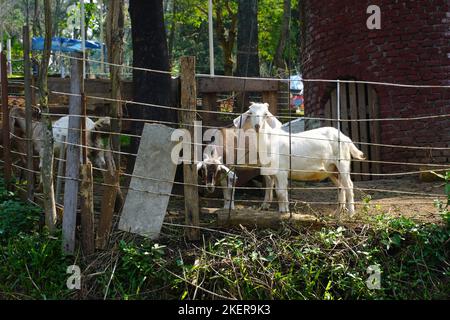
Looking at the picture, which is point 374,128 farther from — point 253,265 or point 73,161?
point 73,161

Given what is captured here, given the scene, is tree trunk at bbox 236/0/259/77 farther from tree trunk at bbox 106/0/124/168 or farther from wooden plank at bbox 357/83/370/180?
tree trunk at bbox 106/0/124/168

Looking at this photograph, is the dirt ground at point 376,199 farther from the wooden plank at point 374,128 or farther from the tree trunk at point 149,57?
the tree trunk at point 149,57

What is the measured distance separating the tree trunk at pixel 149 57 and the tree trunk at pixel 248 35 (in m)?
7.20

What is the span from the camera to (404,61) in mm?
11578

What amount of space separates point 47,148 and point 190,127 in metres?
1.64

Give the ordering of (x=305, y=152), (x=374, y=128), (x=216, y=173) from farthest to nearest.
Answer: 1. (x=374, y=128)
2. (x=216, y=173)
3. (x=305, y=152)

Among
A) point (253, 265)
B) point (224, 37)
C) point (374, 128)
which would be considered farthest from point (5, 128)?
point (224, 37)

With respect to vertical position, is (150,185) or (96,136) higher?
(96,136)

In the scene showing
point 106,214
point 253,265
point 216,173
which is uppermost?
point 216,173

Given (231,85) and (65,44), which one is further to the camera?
(65,44)

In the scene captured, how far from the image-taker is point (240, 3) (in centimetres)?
1739

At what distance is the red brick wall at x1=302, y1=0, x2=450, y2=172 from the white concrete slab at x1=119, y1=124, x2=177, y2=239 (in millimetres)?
5471

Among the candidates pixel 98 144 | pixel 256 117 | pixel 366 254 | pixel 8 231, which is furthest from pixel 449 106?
pixel 8 231

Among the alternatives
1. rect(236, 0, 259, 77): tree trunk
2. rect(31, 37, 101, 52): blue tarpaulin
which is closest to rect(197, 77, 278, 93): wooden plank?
rect(236, 0, 259, 77): tree trunk
